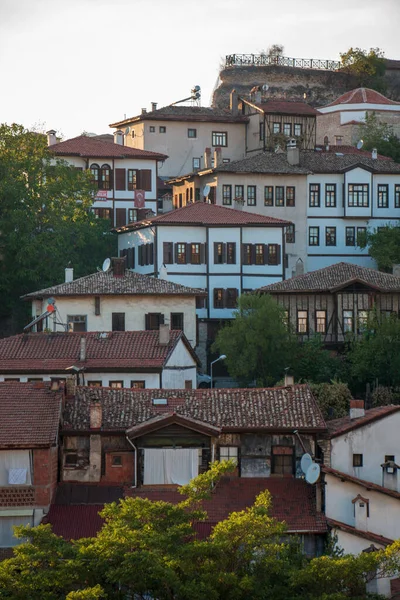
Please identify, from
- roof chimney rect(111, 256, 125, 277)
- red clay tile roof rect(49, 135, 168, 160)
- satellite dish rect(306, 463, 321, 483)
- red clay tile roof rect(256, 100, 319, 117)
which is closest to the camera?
satellite dish rect(306, 463, 321, 483)

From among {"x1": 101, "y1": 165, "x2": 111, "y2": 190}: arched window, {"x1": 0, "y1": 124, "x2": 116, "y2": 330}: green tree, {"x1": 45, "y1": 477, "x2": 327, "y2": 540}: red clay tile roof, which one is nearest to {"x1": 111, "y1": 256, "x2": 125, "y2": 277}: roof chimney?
{"x1": 0, "y1": 124, "x2": 116, "y2": 330}: green tree

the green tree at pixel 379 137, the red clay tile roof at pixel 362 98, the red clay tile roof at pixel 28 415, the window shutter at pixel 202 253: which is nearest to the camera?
the red clay tile roof at pixel 28 415

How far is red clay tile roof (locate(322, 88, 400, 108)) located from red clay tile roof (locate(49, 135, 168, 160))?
19469 millimetres

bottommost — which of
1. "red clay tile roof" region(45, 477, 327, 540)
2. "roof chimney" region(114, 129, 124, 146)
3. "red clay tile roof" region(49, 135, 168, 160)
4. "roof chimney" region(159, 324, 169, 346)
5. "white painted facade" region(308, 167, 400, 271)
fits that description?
"red clay tile roof" region(45, 477, 327, 540)

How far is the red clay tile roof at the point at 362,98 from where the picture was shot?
10438 cm

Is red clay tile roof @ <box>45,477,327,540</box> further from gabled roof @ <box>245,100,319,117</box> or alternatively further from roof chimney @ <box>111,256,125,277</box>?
gabled roof @ <box>245,100,319,117</box>

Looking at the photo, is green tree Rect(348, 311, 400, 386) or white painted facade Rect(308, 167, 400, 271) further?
white painted facade Rect(308, 167, 400, 271)

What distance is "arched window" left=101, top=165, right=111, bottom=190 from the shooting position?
8738 centimetres

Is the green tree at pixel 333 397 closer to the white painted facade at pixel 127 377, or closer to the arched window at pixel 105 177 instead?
the white painted facade at pixel 127 377

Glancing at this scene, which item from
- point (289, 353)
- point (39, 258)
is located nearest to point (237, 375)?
point (289, 353)

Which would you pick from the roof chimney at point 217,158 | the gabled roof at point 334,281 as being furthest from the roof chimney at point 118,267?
the roof chimney at point 217,158

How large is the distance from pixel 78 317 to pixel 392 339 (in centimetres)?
1378

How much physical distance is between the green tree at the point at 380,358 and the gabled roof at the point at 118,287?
7.58 meters

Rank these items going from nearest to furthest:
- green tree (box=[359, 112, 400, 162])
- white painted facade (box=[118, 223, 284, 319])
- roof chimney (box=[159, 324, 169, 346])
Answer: roof chimney (box=[159, 324, 169, 346]) < white painted facade (box=[118, 223, 284, 319]) < green tree (box=[359, 112, 400, 162])
